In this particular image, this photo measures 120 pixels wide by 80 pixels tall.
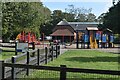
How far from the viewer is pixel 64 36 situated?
76938 millimetres

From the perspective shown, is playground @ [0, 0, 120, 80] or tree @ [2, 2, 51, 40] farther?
tree @ [2, 2, 51, 40]

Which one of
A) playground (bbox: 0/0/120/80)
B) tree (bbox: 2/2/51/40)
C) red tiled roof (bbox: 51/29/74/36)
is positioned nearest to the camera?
playground (bbox: 0/0/120/80)

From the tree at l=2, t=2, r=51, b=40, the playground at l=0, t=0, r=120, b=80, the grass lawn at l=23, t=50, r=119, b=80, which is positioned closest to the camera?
the playground at l=0, t=0, r=120, b=80

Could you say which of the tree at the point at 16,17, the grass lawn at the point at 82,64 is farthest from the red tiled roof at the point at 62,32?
the grass lawn at the point at 82,64

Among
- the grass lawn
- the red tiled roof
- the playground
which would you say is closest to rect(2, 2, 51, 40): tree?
A: the playground

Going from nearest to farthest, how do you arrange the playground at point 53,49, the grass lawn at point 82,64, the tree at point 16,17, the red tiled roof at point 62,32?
the playground at point 53,49
the grass lawn at point 82,64
the tree at point 16,17
the red tiled roof at point 62,32

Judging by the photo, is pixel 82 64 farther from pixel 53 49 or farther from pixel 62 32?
pixel 62 32

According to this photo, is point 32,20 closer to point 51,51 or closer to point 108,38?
point 108,38

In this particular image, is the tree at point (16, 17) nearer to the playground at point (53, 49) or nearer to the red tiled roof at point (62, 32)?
the playground at point (53, 49)

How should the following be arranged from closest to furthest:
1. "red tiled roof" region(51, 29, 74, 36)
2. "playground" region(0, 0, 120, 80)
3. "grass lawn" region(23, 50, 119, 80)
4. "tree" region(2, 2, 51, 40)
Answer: "playground" region(0, 0, 120, 80) → "grass lawn" region(23, 50, 119, 80) → "tree" region(2, 2, 51, 40) → "red tiled roof" region(51, 29, 74, 36)

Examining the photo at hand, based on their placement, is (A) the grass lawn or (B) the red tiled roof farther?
(B) the red tiled roof

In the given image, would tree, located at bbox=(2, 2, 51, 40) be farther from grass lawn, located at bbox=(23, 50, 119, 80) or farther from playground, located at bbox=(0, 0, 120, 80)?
grass lawn, located at bbox=(23, 50, 119, 80)

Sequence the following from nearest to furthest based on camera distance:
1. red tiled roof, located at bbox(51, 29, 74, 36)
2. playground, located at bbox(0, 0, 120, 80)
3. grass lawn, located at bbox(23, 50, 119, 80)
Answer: playground, located at bbox(0, 0, 120, 80) < grass lawn, located at bbox(23, 50, 119, 80) < red tiled roof, located at bbox(51, 29, 74, 36)

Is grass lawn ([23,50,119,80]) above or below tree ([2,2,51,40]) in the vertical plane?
below
